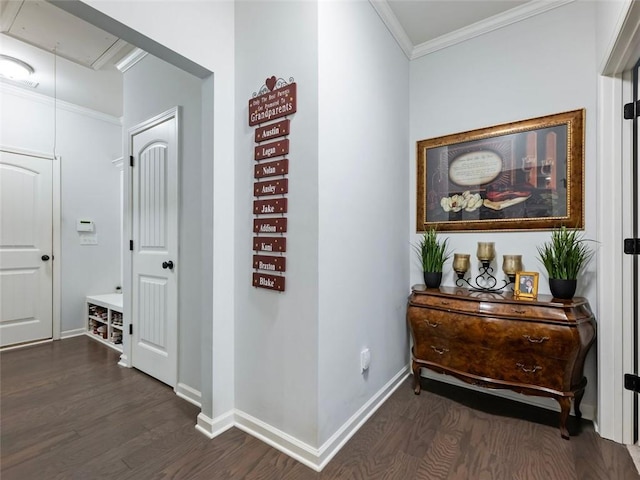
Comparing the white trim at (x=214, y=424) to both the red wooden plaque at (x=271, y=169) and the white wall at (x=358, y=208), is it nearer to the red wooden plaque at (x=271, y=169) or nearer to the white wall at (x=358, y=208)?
the white wall at (x=358, y=208)

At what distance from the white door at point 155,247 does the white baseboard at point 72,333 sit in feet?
5.25

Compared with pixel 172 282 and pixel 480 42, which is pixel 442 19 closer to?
pixel 480 42

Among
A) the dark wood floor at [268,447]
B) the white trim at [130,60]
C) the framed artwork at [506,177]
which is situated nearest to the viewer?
the dark wood floor at [268,447]

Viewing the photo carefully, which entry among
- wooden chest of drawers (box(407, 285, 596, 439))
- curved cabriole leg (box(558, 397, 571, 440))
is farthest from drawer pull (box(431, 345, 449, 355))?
curved cabriole leg (box(558, 397, 571, 440))

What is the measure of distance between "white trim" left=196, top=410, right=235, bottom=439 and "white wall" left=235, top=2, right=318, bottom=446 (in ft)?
0.33

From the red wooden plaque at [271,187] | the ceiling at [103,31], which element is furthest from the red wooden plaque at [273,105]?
the ceiling at [103,31]

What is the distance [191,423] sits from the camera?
1885mm

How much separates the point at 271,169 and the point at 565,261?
1.84 metres

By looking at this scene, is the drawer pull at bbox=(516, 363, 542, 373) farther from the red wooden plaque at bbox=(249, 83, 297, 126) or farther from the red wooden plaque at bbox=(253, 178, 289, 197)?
the red wooden plaque at bbox=(249, 83, 297, 126)

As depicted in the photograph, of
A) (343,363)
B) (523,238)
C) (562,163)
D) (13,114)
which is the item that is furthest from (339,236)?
(13,114)

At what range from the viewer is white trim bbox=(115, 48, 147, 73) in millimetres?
2562

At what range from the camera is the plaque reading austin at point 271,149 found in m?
1.65

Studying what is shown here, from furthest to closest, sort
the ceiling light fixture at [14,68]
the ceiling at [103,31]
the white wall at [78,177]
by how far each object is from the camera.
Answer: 1. the white wall at [78,177]
2. the ceiling light fixture at [14,68]
3. the ceiling at [103,31]

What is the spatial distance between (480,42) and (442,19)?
1.15 feet
